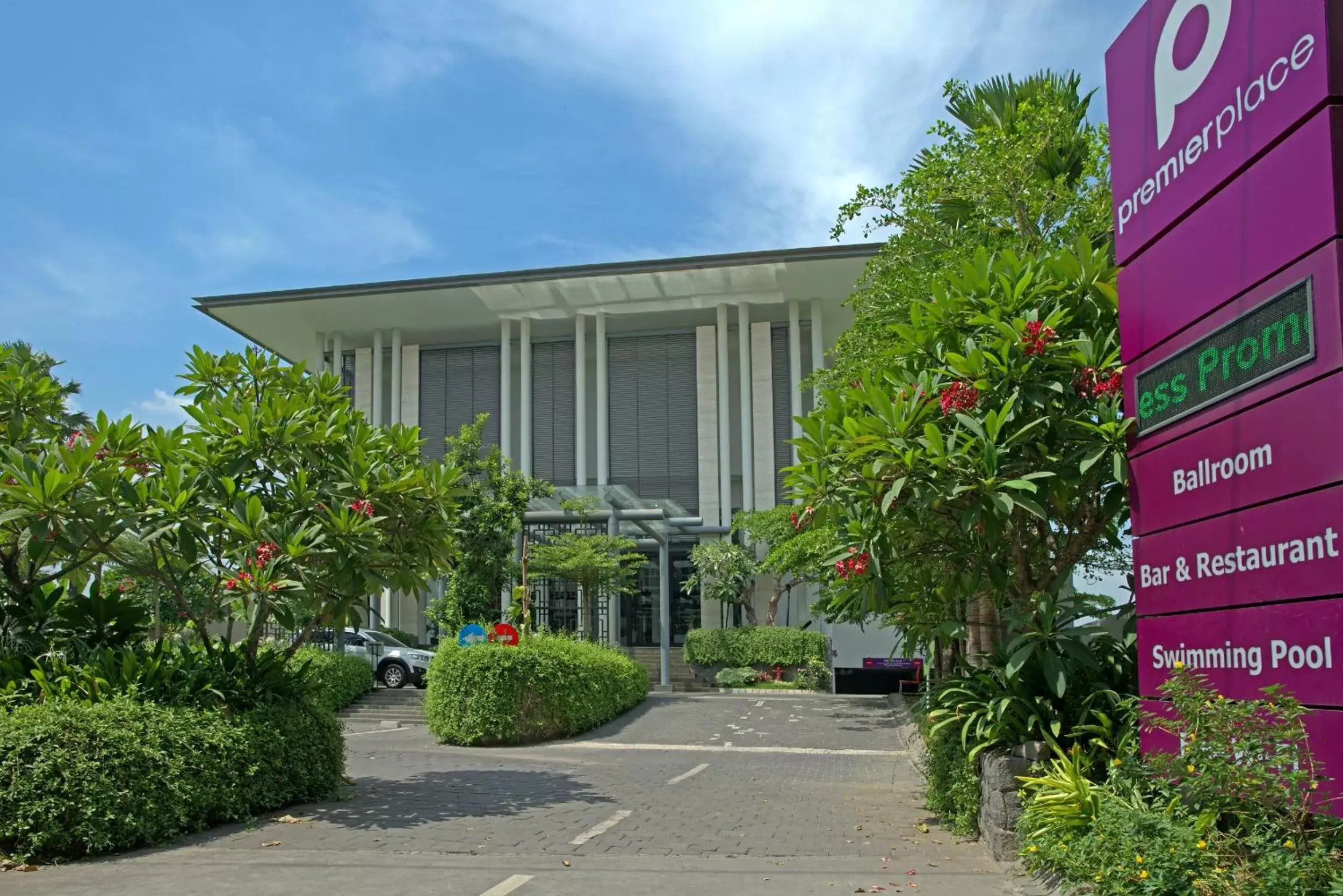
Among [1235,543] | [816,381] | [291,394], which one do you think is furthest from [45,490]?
[816,381]

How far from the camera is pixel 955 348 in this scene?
7.82 metres

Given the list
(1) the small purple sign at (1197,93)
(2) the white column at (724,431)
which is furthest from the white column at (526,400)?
(1) the small purple sign at (1197,93)

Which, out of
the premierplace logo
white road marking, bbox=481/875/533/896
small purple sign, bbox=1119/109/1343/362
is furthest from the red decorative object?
the premierplace logo

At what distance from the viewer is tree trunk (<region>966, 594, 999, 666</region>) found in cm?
958

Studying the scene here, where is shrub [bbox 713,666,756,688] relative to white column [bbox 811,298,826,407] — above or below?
below

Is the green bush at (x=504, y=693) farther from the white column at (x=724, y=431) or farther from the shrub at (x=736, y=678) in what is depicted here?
the white column at (x=724, y=431)

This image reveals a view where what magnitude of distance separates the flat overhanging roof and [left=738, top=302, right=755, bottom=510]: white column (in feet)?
2.24

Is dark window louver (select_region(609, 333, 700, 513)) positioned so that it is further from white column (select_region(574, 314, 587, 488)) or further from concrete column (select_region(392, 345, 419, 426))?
concrete column (select_region(392, 345, 419, 426))

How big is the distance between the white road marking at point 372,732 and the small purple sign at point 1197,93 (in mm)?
16101

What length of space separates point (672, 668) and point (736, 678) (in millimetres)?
3144

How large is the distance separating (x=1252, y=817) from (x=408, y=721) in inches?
754

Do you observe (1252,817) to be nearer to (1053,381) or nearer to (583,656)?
(1053,381)

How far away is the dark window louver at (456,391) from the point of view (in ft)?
123

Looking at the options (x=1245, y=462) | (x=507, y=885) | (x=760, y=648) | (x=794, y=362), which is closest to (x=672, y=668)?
(x=760, y=648)
